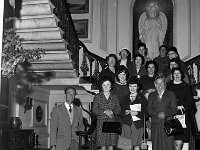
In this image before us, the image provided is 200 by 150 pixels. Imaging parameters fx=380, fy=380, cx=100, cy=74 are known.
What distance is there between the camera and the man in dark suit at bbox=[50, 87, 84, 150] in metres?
5.72

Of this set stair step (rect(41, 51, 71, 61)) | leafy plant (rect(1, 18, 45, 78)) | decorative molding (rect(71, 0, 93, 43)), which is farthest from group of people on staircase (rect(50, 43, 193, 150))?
decorative molding (rect(71, 0, 93, 43))

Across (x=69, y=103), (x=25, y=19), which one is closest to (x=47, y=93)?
(x=25, y=19)

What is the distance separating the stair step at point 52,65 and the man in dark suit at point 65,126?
296 cm

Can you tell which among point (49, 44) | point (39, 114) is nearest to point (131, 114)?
point (49, 44)

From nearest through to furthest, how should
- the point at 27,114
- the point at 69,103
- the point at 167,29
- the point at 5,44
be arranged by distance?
the point at 5,44 → the point at 69,103 → the point at 27,114 → the point at 167,29

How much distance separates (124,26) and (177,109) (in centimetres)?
653

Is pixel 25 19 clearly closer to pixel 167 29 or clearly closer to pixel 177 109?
pixel 177 109

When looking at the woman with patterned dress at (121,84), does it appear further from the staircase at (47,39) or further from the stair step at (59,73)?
the stair step at (59,73)

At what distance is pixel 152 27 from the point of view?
472 inches

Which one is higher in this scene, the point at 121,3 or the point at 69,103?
the point at 121,3

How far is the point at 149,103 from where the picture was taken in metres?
6.20

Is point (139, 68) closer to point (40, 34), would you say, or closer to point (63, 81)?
point (40, 34)

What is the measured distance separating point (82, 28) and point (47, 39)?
4.46 meters

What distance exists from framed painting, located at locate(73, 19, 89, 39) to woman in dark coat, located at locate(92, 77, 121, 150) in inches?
250
